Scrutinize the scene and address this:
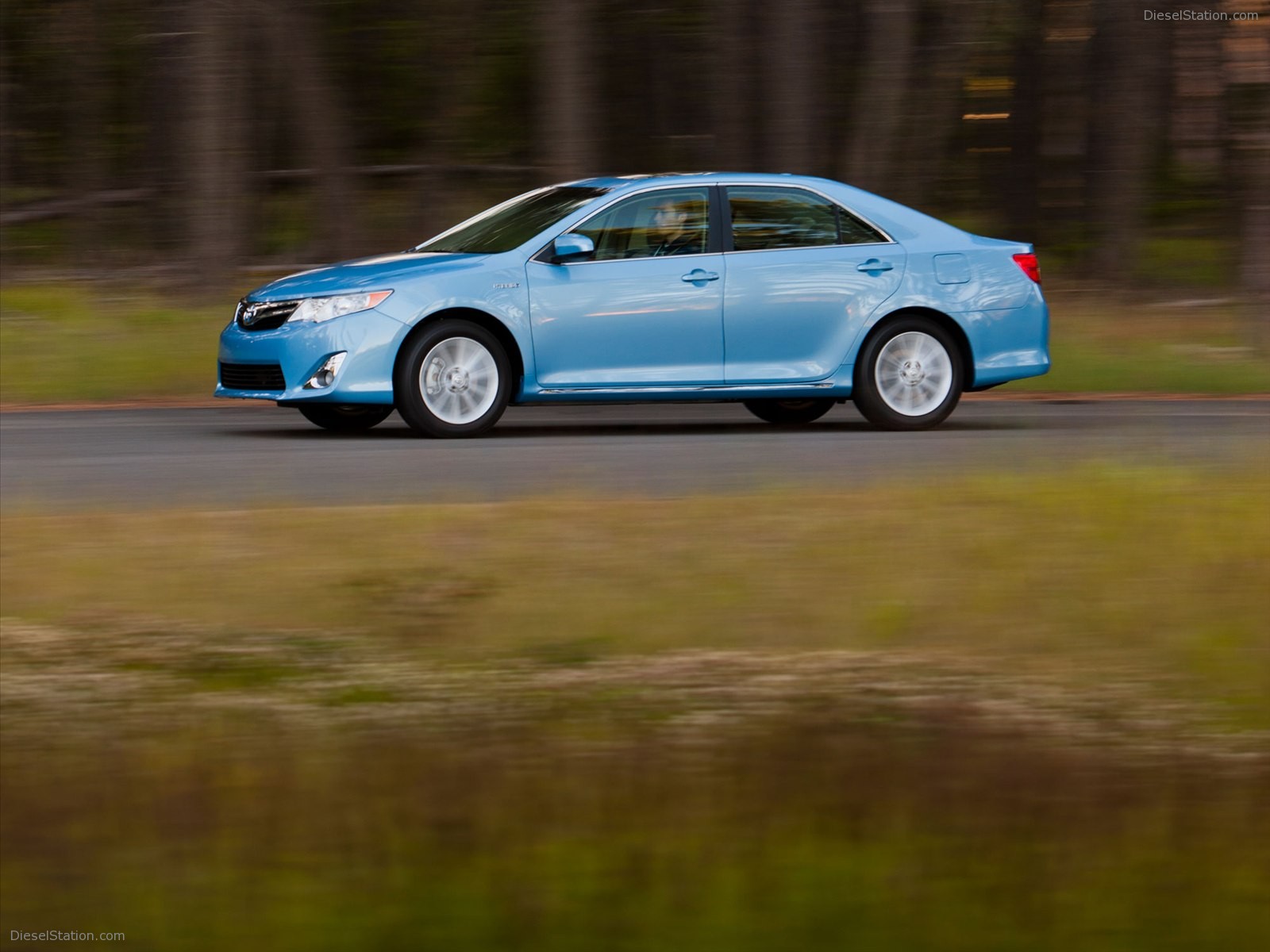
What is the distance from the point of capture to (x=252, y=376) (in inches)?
448

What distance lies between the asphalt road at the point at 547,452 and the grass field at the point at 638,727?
0.96m

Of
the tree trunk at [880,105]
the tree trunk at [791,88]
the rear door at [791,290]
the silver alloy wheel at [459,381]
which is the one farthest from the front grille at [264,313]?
the tree trunk at [880,105]

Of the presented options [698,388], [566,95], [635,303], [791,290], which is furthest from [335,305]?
[566,95]

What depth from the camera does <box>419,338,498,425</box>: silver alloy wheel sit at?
36.9ft

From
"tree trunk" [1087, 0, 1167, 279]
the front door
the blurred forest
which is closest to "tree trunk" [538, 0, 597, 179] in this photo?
the blurred forest

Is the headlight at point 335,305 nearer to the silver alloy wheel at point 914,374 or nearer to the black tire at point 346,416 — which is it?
the black tire at point 346,416

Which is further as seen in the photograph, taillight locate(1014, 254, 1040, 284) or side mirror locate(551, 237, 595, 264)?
taillight locate(1014, 254, 1040, 284)

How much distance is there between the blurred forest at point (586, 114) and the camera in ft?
66.7

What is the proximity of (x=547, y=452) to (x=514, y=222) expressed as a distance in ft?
6.11

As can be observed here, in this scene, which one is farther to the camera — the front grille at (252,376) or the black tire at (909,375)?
the black tire at (909,375)

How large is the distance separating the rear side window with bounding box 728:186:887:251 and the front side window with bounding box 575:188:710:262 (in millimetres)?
215

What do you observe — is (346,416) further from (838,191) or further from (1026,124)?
(1026,124)

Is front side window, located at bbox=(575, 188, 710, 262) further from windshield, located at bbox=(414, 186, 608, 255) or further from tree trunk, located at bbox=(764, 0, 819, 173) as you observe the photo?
tree trunk, located at bbox=(764, 0, 819, 173)

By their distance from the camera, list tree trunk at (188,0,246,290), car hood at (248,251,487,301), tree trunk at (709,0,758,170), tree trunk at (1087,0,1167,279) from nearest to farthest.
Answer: car hood at (248,251,487,301) → tree trunk at (188,0,246,290) → tree trunk at (709,0,758,170) → tree trunk at (1087,0,1167,279)
